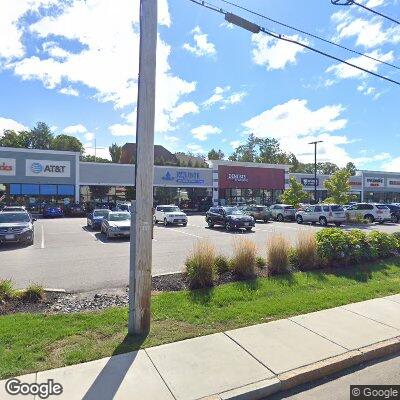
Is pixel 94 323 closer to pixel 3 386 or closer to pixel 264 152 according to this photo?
pixel 3 386

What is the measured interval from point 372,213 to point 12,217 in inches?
1050

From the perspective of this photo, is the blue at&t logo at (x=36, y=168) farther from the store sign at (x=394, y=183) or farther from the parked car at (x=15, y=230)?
the store sign at (x=394, y=183)

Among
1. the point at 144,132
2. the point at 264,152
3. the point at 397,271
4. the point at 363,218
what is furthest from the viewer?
the point at 264,152

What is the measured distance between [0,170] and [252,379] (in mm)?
38310

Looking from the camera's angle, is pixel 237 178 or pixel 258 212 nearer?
pixel 258 212

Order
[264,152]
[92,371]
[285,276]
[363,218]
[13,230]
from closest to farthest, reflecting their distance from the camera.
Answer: [92,371] → [285,276] → [13,230] → [363,218] → [264,152]

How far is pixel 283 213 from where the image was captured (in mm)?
31125

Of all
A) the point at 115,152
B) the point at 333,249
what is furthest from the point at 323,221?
the point at 115,152

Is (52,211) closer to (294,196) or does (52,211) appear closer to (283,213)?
(283,213)

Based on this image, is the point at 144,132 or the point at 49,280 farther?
the point at 49,280

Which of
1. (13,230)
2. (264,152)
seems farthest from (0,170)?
(264,152)

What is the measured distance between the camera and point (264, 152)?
95.4 m

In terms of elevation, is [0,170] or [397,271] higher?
[0,170]

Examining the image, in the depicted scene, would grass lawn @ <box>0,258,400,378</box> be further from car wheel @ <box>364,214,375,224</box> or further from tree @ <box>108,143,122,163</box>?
tree @ <box>108,143,122,163</box>
